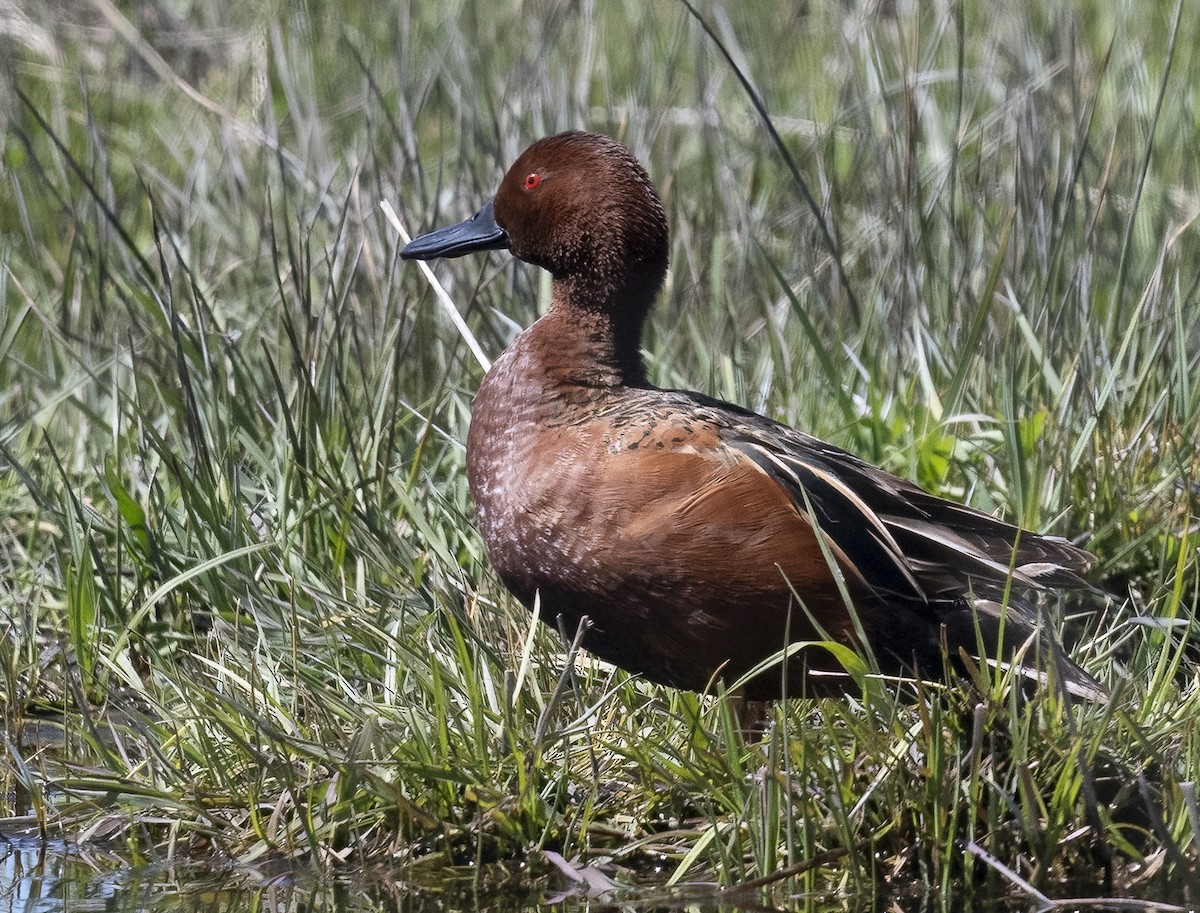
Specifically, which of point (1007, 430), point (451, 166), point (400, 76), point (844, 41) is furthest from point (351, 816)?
point (451, 166)

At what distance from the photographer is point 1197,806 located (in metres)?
2.87

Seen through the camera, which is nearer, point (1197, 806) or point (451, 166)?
point (1197, 806)

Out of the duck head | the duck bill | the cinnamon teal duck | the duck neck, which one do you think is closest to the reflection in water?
the cinnamon teal duck

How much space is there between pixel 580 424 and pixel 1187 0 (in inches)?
217

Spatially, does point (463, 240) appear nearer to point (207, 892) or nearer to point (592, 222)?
point (592, 222)

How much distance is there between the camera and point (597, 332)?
3855 millimetres

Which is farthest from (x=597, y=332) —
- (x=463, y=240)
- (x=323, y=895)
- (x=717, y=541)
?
(x=323, y=895)

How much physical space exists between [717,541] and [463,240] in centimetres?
130

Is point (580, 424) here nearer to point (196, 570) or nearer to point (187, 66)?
point (196, 570)

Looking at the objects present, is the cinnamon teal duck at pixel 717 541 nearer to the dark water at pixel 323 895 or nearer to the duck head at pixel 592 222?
the duck head at pixel 592 222

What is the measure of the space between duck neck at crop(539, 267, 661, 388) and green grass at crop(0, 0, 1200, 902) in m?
0.52

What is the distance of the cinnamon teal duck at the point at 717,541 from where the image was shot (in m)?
3.33

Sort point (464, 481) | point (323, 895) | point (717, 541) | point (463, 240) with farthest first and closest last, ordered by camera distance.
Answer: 1. point (464, 481)
2. point (463, 240)
3. point (717, 541)
4. point (323, 895)

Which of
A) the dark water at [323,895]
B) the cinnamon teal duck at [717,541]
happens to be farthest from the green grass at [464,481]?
the cinnamon teal duck at [717,541]
